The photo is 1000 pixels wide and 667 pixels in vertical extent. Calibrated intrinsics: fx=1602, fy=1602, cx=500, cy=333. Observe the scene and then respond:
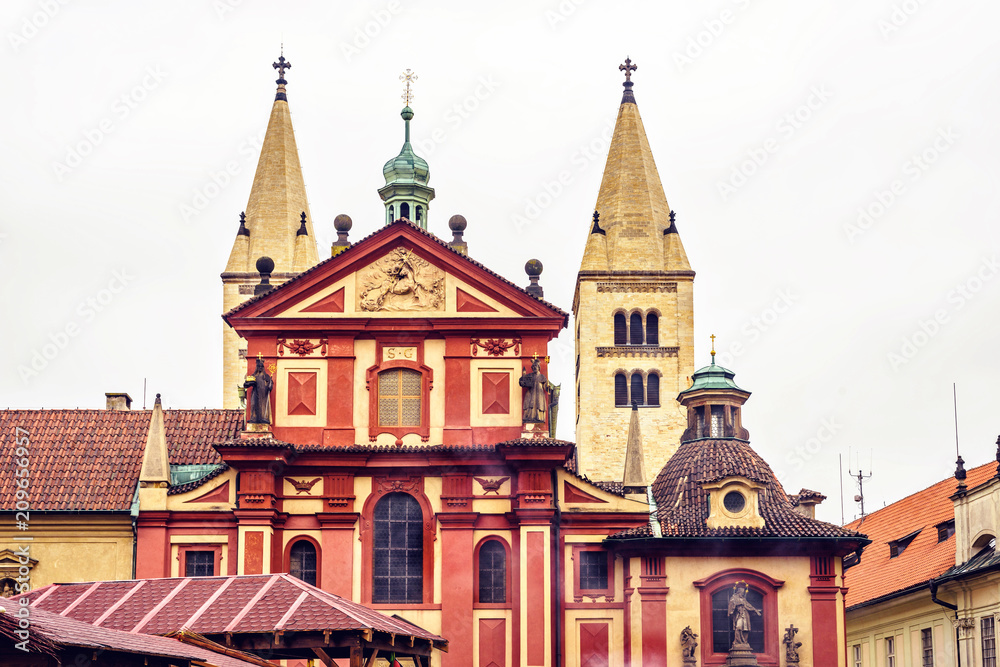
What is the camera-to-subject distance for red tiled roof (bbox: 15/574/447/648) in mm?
26891

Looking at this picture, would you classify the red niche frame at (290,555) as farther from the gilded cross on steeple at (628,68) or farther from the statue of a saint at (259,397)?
the gilded cross on steeple at (628,68)

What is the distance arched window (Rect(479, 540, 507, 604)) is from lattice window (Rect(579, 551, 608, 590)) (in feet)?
6.95

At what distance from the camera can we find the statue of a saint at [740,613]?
40062 mm

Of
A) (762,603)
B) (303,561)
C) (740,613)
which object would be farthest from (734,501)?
(303,561)

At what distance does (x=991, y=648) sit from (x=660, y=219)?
114 feet

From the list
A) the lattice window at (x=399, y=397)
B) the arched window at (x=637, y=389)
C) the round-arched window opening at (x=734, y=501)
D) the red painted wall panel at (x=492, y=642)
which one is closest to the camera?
the red painted wall panel at (x=492, y=642)

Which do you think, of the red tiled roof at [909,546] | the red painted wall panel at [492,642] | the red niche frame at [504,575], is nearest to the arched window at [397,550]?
the red niche frame at [504,575]

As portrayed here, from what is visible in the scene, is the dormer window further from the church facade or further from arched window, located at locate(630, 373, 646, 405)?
arched window, located at locate(630, 373, 646, 405)

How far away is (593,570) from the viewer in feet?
135

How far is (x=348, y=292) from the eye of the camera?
137ft

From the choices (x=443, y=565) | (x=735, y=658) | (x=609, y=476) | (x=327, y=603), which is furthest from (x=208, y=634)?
(x=609, y=476)

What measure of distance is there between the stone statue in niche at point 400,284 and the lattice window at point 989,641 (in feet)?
54.6

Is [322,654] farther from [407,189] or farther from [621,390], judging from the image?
[621,390]

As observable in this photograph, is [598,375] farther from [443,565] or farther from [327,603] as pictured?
[327,603]
